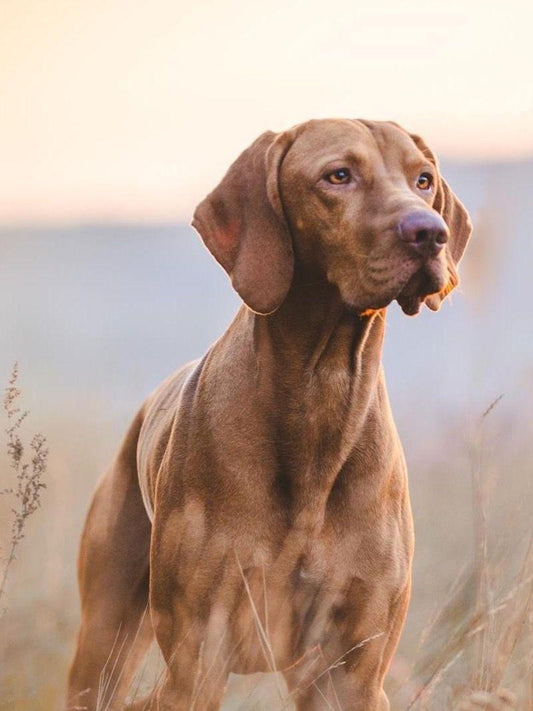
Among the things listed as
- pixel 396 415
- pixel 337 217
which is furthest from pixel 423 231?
pixel 396 415

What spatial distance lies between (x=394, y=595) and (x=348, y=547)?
0.20 m

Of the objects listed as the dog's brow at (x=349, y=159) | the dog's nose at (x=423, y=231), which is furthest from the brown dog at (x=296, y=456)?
the dog's nose at (x=423, y=231)

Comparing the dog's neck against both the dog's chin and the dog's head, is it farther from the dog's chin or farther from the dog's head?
the dog's chin

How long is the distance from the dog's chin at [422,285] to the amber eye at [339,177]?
40 centimetres

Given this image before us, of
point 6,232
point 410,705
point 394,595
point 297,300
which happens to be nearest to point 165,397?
point 297,300

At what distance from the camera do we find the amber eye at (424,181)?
402 centimetres

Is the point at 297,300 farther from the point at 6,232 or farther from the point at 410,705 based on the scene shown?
the point at 6,232

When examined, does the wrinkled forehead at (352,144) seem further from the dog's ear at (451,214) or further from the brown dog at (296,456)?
the dog's ear at (451,214)

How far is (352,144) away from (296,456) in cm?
94

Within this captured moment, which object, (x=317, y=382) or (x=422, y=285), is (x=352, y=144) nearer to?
(x=422, y=285)

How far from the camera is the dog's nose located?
3.52 meters

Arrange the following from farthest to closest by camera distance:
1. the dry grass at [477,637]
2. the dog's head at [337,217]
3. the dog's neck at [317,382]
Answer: the dog's neck at [317,382] < the dog's head at [337,217] < the dry grass at [477,637]

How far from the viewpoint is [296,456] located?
156 inches

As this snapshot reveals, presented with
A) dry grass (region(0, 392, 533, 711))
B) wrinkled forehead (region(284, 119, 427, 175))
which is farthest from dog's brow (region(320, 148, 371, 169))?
dry grass (region(0, 392, 533, 711))
